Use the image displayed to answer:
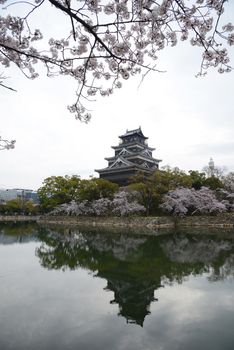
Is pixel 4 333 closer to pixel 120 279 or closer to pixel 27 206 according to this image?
pixel 120 279

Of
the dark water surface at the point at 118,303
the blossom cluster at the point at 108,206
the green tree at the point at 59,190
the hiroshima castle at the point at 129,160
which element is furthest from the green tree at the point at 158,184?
the dark water surface at the point at 118,303

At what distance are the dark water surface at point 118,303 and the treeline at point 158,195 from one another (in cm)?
1460

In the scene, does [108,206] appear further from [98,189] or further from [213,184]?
[213,184]

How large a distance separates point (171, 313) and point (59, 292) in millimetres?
2525

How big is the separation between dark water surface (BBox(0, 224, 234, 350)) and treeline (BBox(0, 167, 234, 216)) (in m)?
14.6

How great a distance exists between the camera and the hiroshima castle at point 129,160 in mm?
34284

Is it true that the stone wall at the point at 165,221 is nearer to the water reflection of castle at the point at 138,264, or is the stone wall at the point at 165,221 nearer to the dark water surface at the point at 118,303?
the water reflection of castle at the point at 138,264

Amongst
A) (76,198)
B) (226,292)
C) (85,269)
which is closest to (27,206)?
(76,198)

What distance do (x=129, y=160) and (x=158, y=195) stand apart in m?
12.6

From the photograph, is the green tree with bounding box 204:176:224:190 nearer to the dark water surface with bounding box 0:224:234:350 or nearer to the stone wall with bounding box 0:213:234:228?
the stone wall with bounding box 0:213:234:228

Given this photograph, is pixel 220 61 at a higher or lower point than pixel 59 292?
higher

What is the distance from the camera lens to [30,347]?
390cm

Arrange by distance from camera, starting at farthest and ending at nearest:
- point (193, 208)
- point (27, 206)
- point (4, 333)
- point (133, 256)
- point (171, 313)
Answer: point (27, 206) < point (193, 208) < point (133, 256) < point (171, 313) < point (4, 333)

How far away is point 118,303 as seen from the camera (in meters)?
5.66
